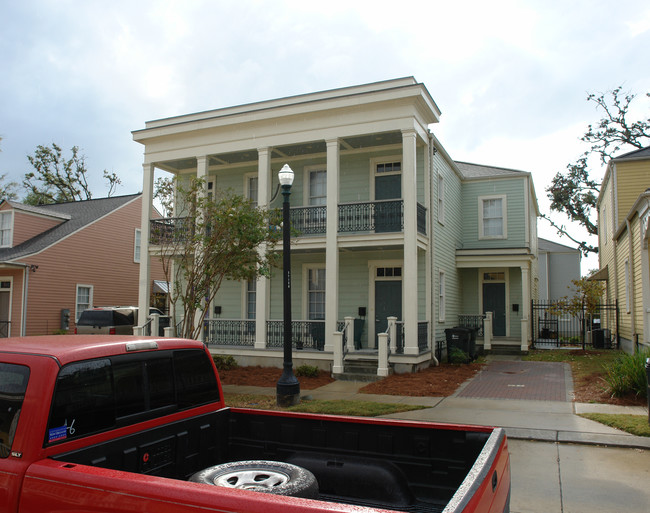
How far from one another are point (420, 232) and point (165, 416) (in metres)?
12.1

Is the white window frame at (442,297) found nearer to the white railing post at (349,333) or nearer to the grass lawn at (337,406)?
the white railing post at (349,333)

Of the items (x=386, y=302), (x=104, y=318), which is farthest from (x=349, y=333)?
(x=104, y=318)

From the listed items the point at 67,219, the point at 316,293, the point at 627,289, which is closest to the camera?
the point at 627,289

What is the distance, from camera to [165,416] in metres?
3.67

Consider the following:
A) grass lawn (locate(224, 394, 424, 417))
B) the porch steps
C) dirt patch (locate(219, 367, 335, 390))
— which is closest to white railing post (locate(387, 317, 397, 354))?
the porch steps

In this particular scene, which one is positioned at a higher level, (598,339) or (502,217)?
(502,217)

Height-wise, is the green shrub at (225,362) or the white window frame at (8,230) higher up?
the white window frame at (8,230)

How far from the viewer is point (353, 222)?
1514cm

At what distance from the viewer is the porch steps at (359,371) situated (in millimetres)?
13172

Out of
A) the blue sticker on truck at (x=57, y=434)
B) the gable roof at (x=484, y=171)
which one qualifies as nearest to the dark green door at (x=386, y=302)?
the gable roof at (x=484, y=171)

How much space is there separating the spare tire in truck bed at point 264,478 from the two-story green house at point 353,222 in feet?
31.3

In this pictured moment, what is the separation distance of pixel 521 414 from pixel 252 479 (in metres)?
6.96

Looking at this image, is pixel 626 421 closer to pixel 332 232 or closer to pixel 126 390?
pixel 126 390

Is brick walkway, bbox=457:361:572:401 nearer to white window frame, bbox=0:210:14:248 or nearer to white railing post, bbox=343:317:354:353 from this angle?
white railing post, bbox=343:317:354:353
